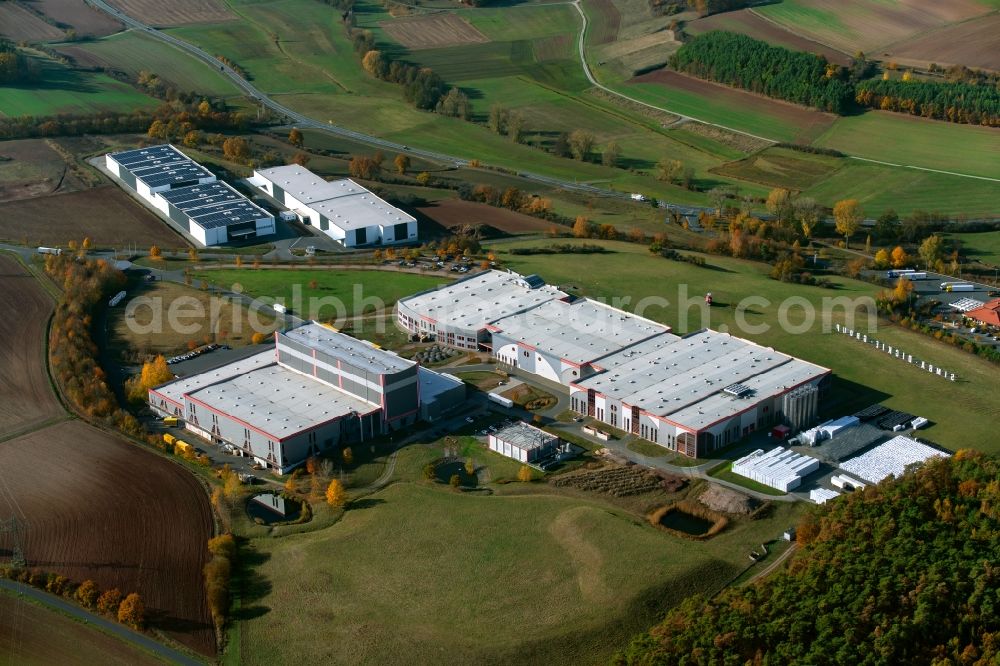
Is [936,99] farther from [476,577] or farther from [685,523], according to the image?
[476,577]

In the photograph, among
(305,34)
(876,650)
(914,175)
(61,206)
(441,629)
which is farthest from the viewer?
(305,34)

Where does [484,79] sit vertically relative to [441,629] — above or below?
above

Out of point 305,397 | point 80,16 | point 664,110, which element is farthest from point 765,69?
point 80,16

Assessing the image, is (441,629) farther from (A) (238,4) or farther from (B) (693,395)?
(A) (238,4)

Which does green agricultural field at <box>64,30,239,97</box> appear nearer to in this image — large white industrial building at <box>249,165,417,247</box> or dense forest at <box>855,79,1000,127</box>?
large white industrial building at <box>249,165,417,247</box>

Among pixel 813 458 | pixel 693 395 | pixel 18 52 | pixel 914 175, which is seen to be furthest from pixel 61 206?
pixel 914 175

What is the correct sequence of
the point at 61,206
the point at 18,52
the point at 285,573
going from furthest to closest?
the point at 18,52 → the point at 61,206 → the point at 285,573

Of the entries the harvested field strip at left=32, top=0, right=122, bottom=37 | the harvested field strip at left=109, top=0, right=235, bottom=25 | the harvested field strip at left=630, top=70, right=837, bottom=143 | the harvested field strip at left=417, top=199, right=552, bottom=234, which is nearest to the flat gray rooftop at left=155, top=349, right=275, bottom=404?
the harvested field strip at left=417, top=199, right=552, bottom=234

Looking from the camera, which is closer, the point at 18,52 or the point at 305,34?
the point at 18,52
